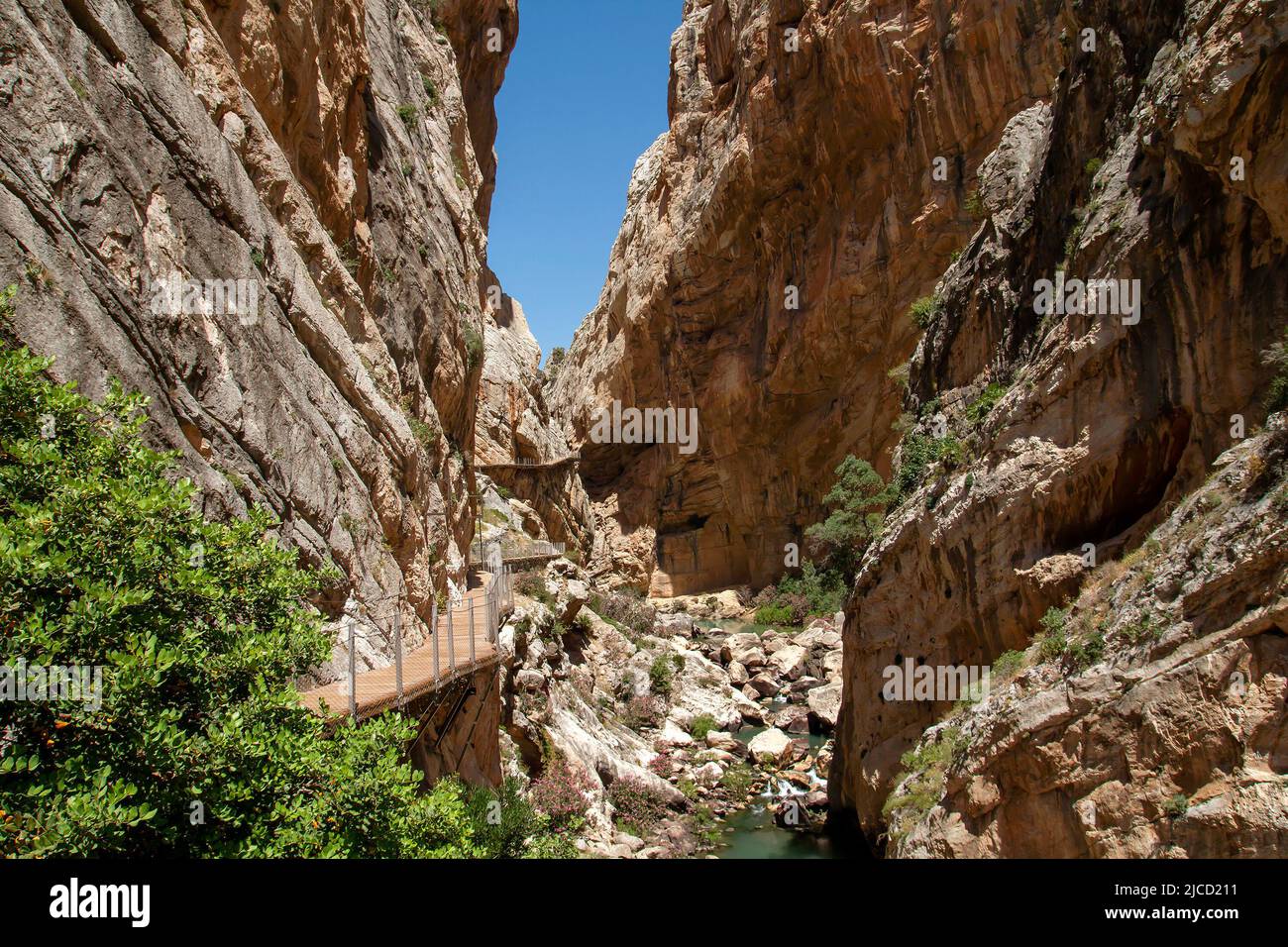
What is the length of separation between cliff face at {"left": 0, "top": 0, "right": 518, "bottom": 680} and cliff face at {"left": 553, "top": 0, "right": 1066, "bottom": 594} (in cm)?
2354

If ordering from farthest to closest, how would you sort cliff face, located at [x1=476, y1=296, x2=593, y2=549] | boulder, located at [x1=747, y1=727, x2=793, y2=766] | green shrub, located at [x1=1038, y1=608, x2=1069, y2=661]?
cliff face, located at [x1=476, y1=296, x2=593, y2=549] → boulder, located at [x1=747, y1=727, x2=793, y2=766] → green shrub, located at [x1=1038, y1=608, x2=1069, y2=661]

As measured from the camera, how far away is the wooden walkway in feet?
25.8

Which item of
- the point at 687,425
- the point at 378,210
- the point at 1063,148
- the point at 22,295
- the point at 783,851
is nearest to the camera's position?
the point at 22,295

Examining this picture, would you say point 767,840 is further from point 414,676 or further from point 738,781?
point 414,676

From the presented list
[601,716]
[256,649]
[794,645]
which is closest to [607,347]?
[794,645]

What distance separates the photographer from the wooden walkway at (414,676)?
25.8 feet

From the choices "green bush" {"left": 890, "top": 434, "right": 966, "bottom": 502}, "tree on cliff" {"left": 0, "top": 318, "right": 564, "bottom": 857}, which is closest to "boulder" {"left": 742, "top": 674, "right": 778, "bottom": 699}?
"green bush" {"left": 890, "top": 434, "right": 966, "bottom": 502}

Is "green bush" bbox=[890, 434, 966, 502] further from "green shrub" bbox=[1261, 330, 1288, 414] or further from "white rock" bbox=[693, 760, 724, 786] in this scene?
"white rock" bbox=[693, 760, 724, 786]

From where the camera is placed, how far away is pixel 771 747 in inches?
842

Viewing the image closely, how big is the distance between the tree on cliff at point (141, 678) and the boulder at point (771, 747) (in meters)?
16.2

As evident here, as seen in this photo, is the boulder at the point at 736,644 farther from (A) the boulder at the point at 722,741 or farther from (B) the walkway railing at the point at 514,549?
(A) the boulder at the point at 722,741

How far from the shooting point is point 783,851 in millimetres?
15500

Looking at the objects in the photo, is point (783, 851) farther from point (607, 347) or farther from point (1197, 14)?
point (607, 347)

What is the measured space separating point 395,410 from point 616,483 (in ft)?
135
